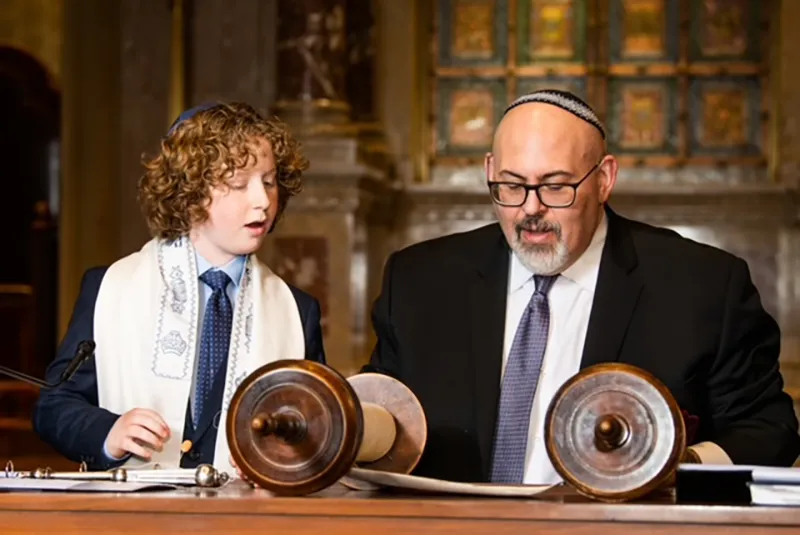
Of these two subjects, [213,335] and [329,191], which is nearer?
[213,335]

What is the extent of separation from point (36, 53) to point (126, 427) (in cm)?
962

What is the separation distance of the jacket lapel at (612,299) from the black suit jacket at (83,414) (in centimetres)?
86

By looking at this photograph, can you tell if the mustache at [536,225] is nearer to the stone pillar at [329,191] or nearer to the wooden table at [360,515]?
the wooden table at [360,515]

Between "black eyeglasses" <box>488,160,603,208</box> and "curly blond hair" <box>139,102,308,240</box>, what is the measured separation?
52 centimetres

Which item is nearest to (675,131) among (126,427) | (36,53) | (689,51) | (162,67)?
(689,51)

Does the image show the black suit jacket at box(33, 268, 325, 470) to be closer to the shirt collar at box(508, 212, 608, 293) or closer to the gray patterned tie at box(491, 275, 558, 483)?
the gray patterned tie at box(491, 275, 558, 483)

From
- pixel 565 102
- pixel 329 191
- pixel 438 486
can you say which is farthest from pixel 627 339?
pixel 329 191

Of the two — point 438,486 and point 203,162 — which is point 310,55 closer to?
point 203,162

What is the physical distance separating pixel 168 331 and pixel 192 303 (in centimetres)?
9

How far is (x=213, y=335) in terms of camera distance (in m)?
3.58

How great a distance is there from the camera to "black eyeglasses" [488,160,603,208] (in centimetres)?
335

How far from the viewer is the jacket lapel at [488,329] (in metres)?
3.37

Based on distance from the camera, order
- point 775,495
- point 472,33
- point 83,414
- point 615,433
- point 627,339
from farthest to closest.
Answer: point 472,33
point 627,339
point 83,414
point 615,433
point 775,495

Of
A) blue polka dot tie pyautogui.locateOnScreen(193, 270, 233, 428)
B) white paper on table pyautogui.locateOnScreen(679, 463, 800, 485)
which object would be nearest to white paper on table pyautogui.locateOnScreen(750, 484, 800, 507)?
white paper on table pyautogui.locateOnScreen(679, 463, 800, 485)
